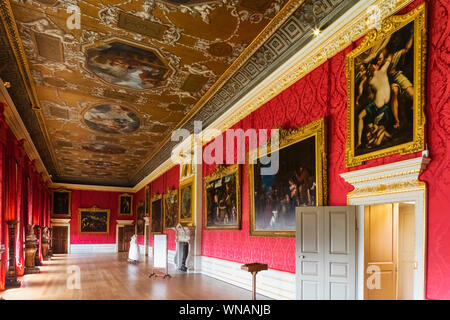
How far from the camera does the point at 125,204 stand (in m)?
31.3

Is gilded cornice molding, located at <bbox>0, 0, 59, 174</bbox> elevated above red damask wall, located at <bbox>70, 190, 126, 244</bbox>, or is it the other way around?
gilded cornice molding, located at <bbox>0, 0, 59, 174</bbox>

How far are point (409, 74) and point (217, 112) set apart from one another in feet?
25.1

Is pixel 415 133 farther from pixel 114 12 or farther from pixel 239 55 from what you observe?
pixel 114 12

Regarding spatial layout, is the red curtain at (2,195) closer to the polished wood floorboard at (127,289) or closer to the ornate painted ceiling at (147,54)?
the polished wood floorboard at (127,289)

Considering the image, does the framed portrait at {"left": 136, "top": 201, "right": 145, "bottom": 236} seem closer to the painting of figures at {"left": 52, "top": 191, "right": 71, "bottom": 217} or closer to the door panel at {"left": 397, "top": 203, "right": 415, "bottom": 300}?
the painting of figures at {"left": 52, "top": 191, "right": 71, "bottom": 217}

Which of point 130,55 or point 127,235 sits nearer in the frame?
point 130,55

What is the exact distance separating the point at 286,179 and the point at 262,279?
105 inches

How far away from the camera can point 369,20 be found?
19.5ft

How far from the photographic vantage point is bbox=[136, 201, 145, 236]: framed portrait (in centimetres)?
2736

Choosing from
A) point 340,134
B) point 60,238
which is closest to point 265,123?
point 340,134

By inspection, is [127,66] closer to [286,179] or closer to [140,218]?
[286,179]

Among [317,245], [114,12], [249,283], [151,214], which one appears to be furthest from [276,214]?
[151,214]

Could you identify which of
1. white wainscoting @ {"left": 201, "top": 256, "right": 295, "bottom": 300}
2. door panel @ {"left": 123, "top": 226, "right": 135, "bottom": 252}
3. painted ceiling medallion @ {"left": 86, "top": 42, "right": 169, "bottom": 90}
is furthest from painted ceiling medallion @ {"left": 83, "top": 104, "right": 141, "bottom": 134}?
door panel @ {"left": 123, "top": 226, "right": 135, "bottom": 252}

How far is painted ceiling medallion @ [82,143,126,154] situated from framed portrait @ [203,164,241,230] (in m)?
7.58
